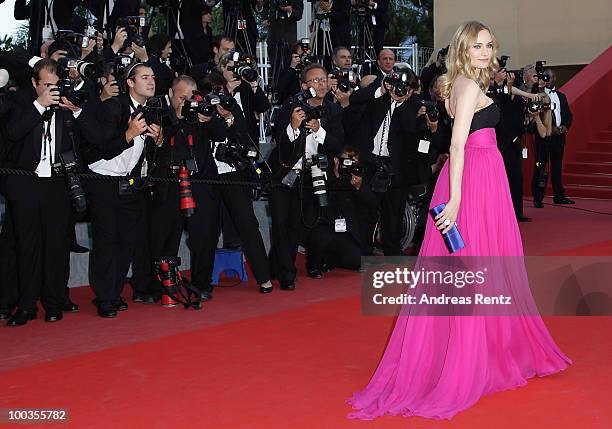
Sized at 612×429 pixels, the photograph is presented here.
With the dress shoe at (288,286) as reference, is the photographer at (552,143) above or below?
above

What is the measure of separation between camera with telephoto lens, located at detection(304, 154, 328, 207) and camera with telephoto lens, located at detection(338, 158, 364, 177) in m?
0.37

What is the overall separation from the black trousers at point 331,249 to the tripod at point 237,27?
297cm

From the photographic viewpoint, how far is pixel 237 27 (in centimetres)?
1016

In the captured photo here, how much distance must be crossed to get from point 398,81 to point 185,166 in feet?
6.17

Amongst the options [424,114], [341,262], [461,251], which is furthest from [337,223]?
[461,251]

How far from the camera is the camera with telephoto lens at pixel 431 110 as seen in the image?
26.1 ft

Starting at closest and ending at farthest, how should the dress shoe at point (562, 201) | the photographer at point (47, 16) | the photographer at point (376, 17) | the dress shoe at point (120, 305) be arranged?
the dress shoe at point (120, 305), the photographer at point (47, 16), the photographer at point (376, 17), the dress shoe at point (562, 201)

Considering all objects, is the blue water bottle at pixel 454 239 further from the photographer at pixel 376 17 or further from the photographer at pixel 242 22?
the photographer at pixel 376 17

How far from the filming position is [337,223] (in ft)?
25.8

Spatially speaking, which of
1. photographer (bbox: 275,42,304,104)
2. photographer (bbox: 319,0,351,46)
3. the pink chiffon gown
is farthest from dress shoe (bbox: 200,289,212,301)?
photographer (bbox: 319,0,351,46)

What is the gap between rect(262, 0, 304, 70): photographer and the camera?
33.2 feet

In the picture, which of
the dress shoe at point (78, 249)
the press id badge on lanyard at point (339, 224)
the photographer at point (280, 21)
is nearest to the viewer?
the dress shoe at point (78, 249)

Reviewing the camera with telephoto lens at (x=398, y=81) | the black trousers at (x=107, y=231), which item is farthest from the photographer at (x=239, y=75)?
the black trousers at (x=107, y=231)

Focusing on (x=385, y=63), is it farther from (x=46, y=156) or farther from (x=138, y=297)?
(x=46, y=156)
